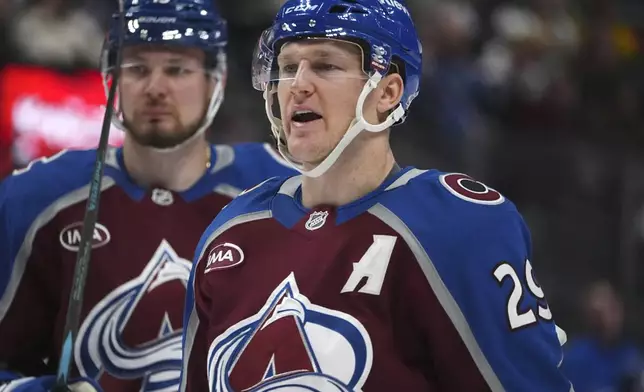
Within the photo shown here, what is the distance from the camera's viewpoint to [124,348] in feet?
8.44

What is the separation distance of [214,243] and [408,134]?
4.23 metres

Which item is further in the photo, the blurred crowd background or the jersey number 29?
the blurred crowd background

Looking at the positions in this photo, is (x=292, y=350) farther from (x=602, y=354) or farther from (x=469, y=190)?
(x=602, y=354)

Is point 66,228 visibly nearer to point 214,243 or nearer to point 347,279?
point 214,243

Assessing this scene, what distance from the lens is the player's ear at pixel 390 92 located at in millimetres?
2082

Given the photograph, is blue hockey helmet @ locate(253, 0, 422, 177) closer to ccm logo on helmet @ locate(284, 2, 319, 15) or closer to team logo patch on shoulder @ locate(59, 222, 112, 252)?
ccm logo on helmet @ locate(284, 2, 319, 15)

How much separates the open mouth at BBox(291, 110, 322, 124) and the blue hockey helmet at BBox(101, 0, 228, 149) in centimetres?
69

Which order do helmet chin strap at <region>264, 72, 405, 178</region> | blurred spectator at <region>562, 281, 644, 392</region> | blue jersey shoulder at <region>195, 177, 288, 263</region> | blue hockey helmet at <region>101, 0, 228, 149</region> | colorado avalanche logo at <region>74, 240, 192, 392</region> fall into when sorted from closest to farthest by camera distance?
helmet chin strap at <region>264, 72, 405, 178</region>, blue jersey shoulder at <region>195, 177, 288, 263</region>, colorado avalanche logo at <region>74, 240, 192, 392</region>, blue hockey helmet at <region>101, 0, 228, 149</region>, blurred spectator at <region>562, 281, 644, 392</region>

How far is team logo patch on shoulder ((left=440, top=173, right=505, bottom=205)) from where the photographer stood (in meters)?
1.98

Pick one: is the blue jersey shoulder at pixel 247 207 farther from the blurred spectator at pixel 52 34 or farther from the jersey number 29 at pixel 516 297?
the blurred spectator at pixel 52 34

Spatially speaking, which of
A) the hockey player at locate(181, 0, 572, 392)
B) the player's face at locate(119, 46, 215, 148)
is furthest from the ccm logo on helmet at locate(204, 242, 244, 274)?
the player's face at locate(119, 46, 215, 148)

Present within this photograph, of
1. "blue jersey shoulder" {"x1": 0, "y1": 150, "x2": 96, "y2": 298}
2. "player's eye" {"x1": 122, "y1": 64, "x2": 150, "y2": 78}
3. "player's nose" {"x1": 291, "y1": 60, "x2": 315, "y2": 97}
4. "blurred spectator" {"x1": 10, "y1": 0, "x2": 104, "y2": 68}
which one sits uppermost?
"player's nose" {"x1": 291, "y1": 60, "x2": 315, "y2": 97}

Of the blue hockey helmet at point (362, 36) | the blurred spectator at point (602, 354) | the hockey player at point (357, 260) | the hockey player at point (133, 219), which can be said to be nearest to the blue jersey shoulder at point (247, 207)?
the hockey player at point (357, 260)

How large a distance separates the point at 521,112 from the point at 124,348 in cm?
457
